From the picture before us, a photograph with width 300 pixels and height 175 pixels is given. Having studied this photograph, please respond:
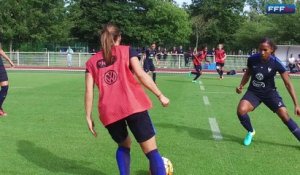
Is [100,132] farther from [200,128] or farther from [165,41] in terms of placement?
[165,41]

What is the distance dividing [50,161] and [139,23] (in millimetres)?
56383

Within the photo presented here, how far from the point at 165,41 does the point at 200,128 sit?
2200 inches

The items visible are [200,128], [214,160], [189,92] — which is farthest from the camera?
[189,92]

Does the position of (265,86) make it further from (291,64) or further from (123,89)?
(291,64)

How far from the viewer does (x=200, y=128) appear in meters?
9.63

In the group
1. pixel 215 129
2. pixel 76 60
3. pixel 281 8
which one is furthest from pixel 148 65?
pixel 76 60

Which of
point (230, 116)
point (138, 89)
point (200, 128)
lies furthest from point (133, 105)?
point (230, 116)

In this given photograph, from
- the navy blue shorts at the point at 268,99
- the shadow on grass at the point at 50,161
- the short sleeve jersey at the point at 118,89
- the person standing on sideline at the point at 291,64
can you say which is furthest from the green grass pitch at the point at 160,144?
the person standing on sideline at the point at 291,64

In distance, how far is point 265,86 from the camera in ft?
25.9

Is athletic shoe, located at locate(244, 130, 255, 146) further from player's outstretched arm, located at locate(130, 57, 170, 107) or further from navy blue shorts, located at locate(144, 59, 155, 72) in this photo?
navy blue shorts, located at locate(144, 59, 155, 72)

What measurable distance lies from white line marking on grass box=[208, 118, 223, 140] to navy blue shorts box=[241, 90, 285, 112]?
3.37 ft

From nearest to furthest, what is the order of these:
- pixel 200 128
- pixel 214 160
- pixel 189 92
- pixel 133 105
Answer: pixel 133 105 → pixel 214 160 → pixel 200 128 → pixel 189 92

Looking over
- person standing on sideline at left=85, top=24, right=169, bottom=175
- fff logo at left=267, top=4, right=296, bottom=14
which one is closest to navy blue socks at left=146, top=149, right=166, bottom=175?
person standing on sideline at left=85, top=24, right=169, bottom=175

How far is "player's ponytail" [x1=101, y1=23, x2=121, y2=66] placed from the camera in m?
4.79
